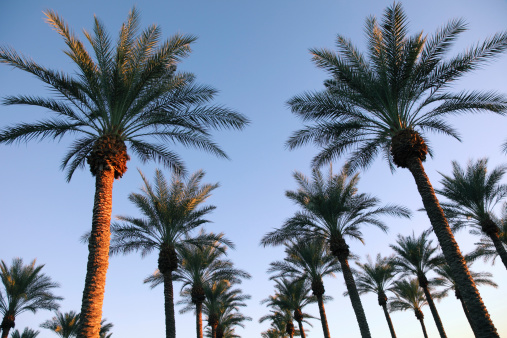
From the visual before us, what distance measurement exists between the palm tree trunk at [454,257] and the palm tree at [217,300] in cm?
1924

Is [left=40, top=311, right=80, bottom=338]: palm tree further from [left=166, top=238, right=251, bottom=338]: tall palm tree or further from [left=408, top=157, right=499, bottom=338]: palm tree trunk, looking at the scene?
[left=408, top=157, right=499, bottom=338]: palm tree trunk

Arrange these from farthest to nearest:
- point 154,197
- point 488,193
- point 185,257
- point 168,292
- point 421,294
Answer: point 421,294 < point 185,257 < point 488,193 < point 154,197 < point 168,292

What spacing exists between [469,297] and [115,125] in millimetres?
11206

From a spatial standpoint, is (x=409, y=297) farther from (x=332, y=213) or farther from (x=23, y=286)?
(x=23, y=286)

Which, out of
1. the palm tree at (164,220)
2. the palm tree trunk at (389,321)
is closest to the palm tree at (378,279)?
the palm tree trunk at (389,321)

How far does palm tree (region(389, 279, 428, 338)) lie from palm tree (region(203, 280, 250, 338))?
14.3m

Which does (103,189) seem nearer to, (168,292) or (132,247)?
(168,292)

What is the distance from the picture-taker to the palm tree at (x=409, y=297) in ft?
100

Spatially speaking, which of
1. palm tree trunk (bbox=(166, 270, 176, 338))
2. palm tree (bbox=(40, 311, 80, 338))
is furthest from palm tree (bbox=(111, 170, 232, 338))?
palm tree (bbox=(40, 311, 80, 338))

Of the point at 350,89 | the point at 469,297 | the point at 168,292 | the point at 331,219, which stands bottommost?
the point at 469,297

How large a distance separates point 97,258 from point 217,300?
2199 centimetres

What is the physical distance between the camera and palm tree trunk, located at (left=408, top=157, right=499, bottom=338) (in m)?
8.48

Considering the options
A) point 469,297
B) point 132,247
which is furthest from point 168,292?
point 469,297

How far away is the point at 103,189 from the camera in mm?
8953
